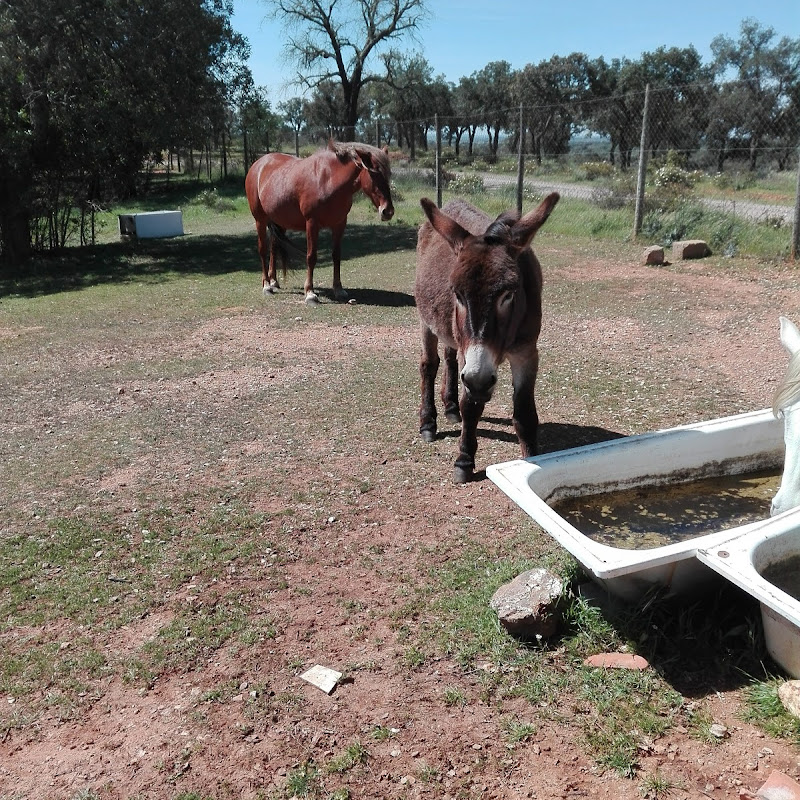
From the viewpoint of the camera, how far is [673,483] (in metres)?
3.69

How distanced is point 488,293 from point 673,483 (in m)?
1.51

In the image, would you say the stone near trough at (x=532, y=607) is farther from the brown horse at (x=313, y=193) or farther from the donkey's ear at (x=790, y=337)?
the brown horse at (x=313, y=193)

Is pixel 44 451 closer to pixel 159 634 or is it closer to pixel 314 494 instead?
pixel 314 494

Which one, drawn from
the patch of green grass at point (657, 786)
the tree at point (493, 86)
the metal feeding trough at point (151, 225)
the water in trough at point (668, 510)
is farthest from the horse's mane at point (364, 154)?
the tree at point (493, 86)

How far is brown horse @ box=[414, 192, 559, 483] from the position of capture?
10.6 ft

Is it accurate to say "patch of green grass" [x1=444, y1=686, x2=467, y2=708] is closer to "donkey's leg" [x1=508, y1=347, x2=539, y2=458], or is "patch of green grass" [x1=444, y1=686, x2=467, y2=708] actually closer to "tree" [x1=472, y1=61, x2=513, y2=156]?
"donkey's leg" [x1=508, y1=347, x2=539, y2=458]

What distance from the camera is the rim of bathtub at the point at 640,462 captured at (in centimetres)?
303

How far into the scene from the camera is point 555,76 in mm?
40438

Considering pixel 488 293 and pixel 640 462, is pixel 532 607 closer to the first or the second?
pixel 640 462

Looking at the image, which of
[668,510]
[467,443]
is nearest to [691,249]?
[467,443]

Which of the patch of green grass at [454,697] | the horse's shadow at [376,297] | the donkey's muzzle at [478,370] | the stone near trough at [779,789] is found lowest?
the patch of green grass at [454,697]

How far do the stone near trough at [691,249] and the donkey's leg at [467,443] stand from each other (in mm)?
7879

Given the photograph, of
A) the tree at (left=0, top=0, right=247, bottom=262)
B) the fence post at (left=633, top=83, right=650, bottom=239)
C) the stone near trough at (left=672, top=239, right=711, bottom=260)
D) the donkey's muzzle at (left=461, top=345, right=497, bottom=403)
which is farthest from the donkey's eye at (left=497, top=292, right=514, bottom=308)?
the tree at (left=0, top=0, right=247, bottom=262)

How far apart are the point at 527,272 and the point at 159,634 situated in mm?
2656
